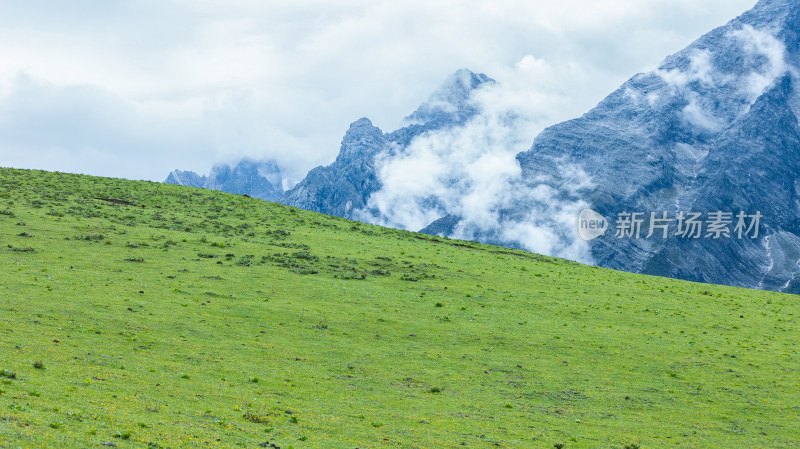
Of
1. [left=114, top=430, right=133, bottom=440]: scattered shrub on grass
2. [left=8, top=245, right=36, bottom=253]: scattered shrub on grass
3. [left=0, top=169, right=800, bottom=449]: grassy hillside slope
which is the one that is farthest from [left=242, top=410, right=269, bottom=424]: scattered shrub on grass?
[left=8, top=245, right=36, bottom=253]: scattered shrub on grass

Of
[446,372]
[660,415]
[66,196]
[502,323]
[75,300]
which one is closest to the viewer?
[660,415]

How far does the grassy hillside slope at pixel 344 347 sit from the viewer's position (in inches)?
1019

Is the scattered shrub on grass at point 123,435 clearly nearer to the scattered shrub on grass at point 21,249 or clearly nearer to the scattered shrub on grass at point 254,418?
the scattered shrub on grass at point 254,418

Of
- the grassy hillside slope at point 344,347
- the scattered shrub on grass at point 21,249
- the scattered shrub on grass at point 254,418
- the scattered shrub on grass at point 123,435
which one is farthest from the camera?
the scattered shrub on grass at point 21,249

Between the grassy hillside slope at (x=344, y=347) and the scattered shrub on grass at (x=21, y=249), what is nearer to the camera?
the grassy hillside slope at (x=344, y=347)

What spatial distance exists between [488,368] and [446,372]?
10.6ft

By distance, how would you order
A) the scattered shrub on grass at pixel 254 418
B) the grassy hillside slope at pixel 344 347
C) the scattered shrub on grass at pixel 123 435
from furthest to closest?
the grassy hillside slope at pixel 344 347, the scattered shrub on grass at pixel 254 418, the scattered shrub on grass at pixel 123 435

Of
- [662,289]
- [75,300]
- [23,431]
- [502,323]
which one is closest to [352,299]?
[502,323]

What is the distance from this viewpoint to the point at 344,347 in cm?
3912

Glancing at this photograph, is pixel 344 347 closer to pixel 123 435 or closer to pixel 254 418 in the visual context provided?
pixel 254 418

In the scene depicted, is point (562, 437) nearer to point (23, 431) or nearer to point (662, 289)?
point (23, 431)

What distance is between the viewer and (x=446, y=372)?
1451 inches

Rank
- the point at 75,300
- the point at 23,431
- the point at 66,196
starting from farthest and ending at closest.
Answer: the point at 66,196
the point at 75,300
the point at 23,431

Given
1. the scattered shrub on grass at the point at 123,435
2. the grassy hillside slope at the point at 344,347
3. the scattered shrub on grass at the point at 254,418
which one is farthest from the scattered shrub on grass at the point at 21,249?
the scattered shrub on grass at the point at 123,435
